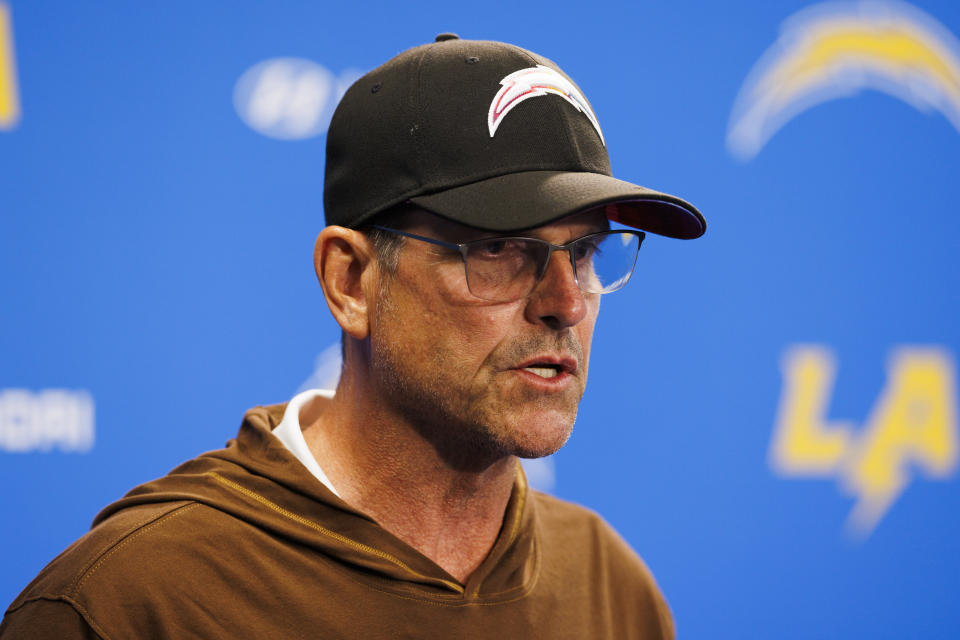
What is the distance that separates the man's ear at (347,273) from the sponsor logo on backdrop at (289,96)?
87cm

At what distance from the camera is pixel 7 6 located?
66.1 inches

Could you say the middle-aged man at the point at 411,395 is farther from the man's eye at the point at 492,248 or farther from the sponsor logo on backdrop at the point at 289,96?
the sponsor logo on backdrop at the point at 289,96

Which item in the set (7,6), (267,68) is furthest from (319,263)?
(7,6)

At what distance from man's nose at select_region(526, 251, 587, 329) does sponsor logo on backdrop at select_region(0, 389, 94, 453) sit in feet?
3.54

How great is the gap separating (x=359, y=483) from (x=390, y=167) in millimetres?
367

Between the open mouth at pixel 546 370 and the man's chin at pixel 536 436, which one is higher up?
the open mouth at pixel 546 370

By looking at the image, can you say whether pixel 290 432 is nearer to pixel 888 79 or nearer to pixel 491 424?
pixel 491 424

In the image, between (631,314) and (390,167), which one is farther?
(631,314)

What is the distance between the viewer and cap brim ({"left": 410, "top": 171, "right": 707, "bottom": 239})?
3.02 ft

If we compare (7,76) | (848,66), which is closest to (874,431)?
(848,66)

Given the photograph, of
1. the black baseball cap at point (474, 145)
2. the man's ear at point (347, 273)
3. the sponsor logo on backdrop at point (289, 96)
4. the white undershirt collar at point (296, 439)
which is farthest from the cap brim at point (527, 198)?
the sponsor logo on backdrop at point (289, 96)

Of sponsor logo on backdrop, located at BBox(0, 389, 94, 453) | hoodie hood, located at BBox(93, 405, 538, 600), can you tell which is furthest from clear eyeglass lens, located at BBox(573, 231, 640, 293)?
sponsor logo on backdrop, located at BBox(0, 389, 94, 453)

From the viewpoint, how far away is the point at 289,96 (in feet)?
6.08

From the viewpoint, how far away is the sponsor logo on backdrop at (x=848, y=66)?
6.97 ft
